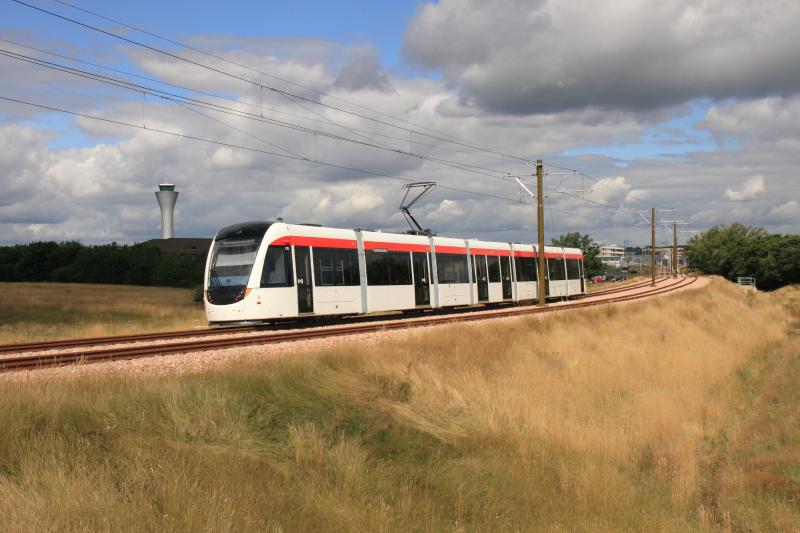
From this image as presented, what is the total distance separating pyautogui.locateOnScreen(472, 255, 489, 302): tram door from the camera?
1324 inches

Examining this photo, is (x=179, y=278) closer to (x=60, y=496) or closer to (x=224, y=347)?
(x=224, y=347)

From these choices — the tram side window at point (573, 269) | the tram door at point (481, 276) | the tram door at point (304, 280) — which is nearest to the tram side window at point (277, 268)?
the tram door at point (304, 280)

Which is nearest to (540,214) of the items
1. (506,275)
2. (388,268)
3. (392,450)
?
(506,275)

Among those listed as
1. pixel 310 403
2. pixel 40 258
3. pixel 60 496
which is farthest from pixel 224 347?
pixel 40 258

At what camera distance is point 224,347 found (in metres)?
16.7

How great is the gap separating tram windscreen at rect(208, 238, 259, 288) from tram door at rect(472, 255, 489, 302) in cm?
1434

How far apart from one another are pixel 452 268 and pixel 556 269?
14842 millimetres

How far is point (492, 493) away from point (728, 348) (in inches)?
935

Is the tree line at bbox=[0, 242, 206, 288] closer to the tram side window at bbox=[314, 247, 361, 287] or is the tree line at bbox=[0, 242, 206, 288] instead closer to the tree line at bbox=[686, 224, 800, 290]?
the tram side window at bbox=[314, 247, 361, 287]

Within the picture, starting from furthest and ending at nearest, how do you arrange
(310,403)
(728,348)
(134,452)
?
(728,348)
(310,403)
(134,452)

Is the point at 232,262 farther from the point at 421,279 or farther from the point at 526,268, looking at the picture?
the point at 526,268

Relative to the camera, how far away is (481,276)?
112ft

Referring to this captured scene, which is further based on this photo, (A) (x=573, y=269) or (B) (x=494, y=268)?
(A) (x=573, y=269)

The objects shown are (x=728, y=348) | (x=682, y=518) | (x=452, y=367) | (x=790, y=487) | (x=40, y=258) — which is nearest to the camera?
(x=682, y=518)
